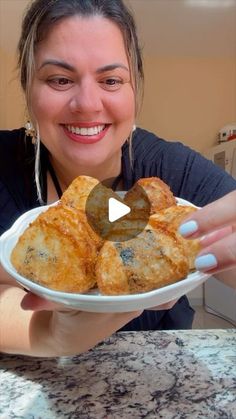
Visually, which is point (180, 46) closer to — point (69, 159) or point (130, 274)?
point (69, 159)

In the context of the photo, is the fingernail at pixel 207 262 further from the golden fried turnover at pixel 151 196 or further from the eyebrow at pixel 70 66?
the eyebrow at pixel 70 66

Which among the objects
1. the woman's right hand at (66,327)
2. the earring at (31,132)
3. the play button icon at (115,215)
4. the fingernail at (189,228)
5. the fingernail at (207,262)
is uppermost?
the earring at (31,132)

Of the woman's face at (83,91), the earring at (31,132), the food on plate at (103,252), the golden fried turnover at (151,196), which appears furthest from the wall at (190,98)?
the food on plate at (103,252)

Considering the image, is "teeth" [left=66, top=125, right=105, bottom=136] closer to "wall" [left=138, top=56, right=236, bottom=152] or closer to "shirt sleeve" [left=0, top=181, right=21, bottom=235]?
"shirt sleeve" [left=0, top=181, right=21, bottom=235]

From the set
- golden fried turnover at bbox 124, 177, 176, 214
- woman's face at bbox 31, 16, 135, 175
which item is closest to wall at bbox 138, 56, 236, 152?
woman's face at bbox 31, 16, 135, 175

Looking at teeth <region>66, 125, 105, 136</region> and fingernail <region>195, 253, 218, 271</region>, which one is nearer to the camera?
fingernail <region>195, 253, 218, 271</region>

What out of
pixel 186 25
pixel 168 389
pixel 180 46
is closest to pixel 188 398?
pixel 168 389
